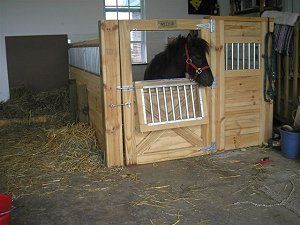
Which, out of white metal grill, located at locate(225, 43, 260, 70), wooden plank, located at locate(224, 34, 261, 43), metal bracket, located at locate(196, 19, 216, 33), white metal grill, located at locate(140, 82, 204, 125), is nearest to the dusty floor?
white metal grill, located at locate(140, 82, 204, 125)

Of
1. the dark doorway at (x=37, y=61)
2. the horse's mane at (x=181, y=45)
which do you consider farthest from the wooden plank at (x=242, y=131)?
the dark doorway at (x=37, y=61)

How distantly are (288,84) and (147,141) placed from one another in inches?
93.2

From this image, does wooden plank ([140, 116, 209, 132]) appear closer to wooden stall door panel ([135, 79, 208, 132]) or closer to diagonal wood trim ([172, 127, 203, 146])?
wooden stall door panel ([135, 79, 208, 132])

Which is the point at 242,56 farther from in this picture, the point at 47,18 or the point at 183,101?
the point at 47,18

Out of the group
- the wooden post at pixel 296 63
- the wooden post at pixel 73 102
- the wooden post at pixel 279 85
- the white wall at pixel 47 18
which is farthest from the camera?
the white wall at pixel 47 18

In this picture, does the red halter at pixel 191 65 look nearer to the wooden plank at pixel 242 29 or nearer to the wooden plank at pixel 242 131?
the wooden plank at pixel 242 29

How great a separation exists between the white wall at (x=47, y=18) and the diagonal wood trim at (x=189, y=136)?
3639 millimetres

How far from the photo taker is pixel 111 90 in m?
3.81

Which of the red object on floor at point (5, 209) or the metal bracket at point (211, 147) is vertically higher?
the red object on floor at point (5, 209)

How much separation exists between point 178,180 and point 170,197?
413 mm

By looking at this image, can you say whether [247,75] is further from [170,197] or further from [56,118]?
[56,118]

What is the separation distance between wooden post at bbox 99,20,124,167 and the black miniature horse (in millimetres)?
797

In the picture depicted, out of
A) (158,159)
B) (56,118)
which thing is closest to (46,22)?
(56,118)

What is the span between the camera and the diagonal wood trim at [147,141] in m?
4.02
